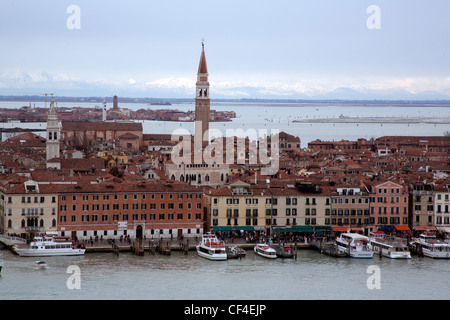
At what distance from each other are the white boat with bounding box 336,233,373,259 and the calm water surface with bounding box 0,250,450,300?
25 cm

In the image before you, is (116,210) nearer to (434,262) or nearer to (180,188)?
(180,188)

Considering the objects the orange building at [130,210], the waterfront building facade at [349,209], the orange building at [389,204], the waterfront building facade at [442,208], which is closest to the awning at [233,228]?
the orange building at [130,210]

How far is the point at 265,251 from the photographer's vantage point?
71.7ft

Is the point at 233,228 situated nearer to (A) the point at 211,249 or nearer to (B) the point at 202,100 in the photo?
(A) the point at 211,249

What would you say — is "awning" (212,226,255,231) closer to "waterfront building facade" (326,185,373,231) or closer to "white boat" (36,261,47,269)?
"waterfront building facade" (326,185,373,231)

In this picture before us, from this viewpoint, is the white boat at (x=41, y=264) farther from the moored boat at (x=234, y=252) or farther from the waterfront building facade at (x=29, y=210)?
the moored boat at (x=234, y=252)

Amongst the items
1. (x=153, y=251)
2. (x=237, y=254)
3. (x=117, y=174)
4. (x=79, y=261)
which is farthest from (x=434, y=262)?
(x=117, y=174)

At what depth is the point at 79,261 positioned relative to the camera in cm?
2070

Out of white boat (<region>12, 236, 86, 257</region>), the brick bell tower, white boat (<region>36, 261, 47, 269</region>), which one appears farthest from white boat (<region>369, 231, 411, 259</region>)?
the brick bell tower

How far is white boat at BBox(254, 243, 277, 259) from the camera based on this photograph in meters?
21.8

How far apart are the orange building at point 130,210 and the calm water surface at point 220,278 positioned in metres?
1.53

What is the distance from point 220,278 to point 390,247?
16.7ft
